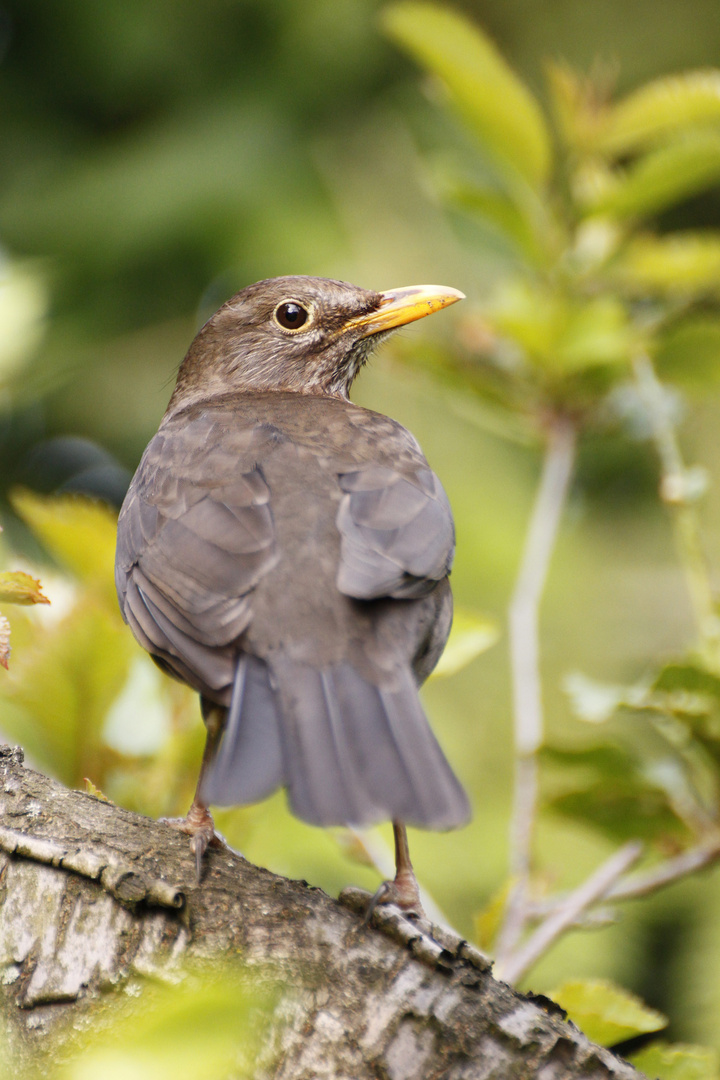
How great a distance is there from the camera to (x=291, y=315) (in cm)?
409

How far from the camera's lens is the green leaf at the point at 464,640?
275 cm

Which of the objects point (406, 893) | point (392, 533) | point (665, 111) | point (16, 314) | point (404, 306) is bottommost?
point (406, 893)

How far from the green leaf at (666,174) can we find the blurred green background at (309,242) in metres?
0.93

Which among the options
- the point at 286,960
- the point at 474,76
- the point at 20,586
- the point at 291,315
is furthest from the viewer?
the point at 291,315

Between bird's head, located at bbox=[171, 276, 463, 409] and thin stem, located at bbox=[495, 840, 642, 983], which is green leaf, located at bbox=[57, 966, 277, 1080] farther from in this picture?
bird's head, located at bbox=[171, 276, 463, 409]

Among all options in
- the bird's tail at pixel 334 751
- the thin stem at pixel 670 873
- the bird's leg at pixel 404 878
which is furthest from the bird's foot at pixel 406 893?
the thin stem at pixel 670 873

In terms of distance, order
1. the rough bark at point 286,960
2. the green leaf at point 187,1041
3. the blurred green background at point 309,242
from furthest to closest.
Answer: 1. the blurred green background at point 309,242
2. the rough bark at point 286,960
3. the green leaf at point 187,1041

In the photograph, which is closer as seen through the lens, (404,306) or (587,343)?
(587,343)

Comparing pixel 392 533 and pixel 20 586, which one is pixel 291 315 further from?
pixel 20 586

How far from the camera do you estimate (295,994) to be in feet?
5.47

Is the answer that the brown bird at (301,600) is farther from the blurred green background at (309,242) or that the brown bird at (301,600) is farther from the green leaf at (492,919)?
the blurred green background at (309,242)

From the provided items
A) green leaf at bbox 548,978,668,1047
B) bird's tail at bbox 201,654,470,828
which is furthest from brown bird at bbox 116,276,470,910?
green leaf at bbox 548,978,668,1047

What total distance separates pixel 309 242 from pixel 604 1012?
4284 millimetres

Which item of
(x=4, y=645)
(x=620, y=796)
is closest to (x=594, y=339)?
(x=620, y=796)
